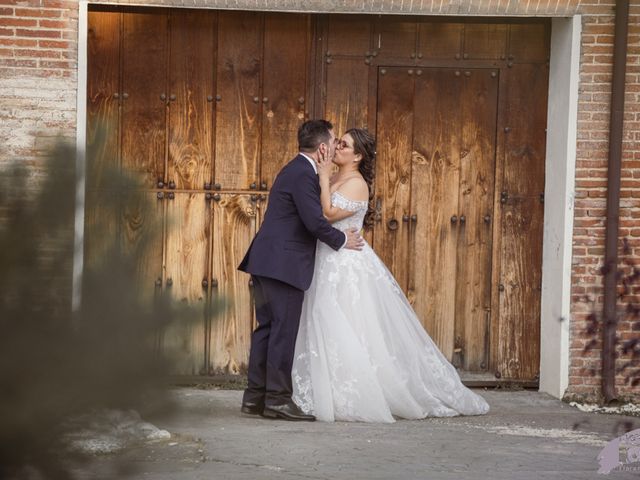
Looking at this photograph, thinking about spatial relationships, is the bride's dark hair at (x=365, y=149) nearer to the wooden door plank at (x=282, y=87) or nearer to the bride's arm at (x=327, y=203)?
the bride's arm at (x=327, y=203)

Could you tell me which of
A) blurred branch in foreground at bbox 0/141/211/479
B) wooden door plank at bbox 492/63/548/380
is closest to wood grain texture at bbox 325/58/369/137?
wooden door plank at bbox 492/63/548/380

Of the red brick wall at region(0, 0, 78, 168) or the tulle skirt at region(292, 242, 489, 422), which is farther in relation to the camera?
the red brick wall at region(0, 0, 78, 168)

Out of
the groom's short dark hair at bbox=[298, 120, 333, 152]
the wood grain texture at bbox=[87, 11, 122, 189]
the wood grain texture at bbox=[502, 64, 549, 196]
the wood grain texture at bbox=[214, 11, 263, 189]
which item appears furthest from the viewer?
the wood grain texture at bbox=[502, 64, 549, 196]

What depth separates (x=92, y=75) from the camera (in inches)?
297

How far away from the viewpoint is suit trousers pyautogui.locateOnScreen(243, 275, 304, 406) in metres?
6.62

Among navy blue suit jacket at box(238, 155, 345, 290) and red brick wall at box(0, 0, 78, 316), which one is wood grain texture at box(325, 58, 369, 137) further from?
red brick wall at box(0, 0, 78, 316)

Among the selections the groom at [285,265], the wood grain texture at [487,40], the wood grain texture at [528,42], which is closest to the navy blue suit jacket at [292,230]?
the groom at [285,265]

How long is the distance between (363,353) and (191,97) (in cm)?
225

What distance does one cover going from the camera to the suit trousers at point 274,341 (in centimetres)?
662


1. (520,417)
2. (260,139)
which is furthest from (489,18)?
(520,417)

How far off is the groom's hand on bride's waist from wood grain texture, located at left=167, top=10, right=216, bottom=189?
1230mm

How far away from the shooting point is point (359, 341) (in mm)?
6820

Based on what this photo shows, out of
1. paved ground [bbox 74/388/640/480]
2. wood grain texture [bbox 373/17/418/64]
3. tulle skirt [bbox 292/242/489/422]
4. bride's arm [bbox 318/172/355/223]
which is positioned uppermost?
wood grain texture [bbox 373/17/418/64]

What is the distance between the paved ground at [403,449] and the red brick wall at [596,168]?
57cm
